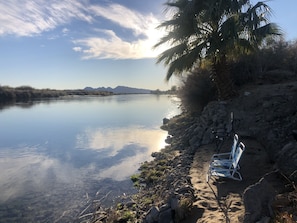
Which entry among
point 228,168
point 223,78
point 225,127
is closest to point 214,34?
point 223,78

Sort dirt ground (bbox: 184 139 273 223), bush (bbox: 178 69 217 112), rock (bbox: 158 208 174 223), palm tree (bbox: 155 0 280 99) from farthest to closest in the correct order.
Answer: bush (bbox: 178 69 217 112) → palm tree (bbox: 155 0 280 99) → rock (bbox: 158 208 174 223) → dirt ground (bbox: 184 139 273 223)

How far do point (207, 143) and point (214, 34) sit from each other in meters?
4.67

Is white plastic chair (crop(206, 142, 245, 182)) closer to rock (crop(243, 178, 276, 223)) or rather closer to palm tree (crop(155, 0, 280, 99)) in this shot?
rock (crop(243, 178, 276, 223))

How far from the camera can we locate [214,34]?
1258 centimetres

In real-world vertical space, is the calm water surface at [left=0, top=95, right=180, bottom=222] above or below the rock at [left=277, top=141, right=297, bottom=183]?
below

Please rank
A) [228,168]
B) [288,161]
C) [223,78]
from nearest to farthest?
1. [288,161]
2. [228,168]
3. [223,78]

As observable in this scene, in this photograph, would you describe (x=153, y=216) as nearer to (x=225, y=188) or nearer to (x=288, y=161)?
(x=225, y=188)

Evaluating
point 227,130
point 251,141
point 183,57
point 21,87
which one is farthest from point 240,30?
point 21,87

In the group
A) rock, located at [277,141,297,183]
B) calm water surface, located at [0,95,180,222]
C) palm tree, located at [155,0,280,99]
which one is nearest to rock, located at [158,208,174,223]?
rock, located at [277,141,297,183]

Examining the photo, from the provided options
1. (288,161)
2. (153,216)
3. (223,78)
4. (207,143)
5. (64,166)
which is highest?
(223,78)

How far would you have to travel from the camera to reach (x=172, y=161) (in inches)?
456

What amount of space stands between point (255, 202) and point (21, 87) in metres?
82.5

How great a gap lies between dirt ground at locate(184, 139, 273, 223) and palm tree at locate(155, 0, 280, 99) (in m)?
4.72

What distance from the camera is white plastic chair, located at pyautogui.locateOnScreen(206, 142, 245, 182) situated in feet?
20.4
